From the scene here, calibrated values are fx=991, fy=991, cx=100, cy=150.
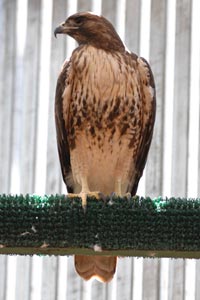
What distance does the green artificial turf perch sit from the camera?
2.71 meters

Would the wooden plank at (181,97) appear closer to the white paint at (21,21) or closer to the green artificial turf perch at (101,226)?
the white paint at (21,21)

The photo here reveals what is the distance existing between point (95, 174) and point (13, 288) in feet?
2.19

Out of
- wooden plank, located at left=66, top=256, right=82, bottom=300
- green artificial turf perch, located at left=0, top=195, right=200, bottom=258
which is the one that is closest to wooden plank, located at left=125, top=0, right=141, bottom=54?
wooden plank, located at left=66, top=256, right=82, bottom=300

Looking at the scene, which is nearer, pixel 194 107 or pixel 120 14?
pixel 194 107

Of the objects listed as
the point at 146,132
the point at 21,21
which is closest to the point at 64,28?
the point at 146,132

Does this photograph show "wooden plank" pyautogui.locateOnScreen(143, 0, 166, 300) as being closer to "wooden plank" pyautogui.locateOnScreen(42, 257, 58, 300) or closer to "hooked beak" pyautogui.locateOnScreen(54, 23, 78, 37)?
"wooden plank" pyautogui.locateOnScreen(42, 257, 58, 300)

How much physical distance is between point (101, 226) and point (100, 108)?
830 millimetres

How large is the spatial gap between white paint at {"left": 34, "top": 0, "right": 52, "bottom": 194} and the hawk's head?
0.54m

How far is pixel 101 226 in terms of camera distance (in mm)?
2764

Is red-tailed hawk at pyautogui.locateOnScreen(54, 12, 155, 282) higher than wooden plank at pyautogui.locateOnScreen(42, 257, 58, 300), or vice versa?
red-tailed hawk at pyautogui.locateOnScreen(54, 12, 155, 282)

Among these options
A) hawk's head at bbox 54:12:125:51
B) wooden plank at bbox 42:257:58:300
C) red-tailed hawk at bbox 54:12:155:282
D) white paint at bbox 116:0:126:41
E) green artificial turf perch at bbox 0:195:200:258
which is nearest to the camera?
green artificial turf perch at bbox 0:195:200:258

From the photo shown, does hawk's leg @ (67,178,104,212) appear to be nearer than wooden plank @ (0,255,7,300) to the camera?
Yes

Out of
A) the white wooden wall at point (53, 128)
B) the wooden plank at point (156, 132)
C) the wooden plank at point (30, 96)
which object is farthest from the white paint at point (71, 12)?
the wooden plank at point (156, 132)

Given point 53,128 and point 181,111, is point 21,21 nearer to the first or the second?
point 53,128
